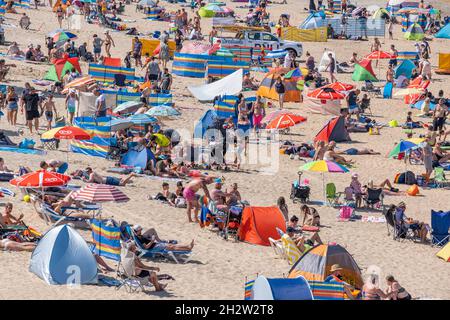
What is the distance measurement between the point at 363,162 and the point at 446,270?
781 cm

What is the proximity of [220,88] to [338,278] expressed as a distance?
580 inches

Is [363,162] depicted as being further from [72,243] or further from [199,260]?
[72,243]

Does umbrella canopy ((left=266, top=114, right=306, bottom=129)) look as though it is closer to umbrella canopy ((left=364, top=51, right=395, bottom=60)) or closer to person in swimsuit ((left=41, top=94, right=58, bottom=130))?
person in swimsuit ((left=41, top=94, right=58, bottom=130))

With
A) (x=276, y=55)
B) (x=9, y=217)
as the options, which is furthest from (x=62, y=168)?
(x=276, y=55)

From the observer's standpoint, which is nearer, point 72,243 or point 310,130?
point 72,243

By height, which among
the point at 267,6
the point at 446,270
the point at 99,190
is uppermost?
the point at 267,6

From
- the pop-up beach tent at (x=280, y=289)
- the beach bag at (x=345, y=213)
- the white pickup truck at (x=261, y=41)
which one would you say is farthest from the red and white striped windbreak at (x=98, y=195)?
the white pickup truck at (x=261, y=41)

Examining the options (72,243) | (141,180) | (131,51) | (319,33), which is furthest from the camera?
(319,33)

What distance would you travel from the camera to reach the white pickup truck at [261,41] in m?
37.7

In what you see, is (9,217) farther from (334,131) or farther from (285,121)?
(334,131)

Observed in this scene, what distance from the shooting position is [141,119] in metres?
26.0

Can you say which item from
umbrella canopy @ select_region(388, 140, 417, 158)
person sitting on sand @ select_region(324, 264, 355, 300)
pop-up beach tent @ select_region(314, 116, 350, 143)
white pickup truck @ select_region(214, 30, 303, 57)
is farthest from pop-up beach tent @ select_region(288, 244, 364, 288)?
white pickup truck @ select_region(214, 30, 303, 57)

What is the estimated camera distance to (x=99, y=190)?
60.5 ft
